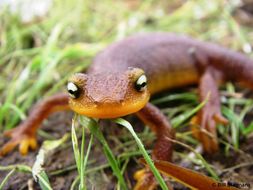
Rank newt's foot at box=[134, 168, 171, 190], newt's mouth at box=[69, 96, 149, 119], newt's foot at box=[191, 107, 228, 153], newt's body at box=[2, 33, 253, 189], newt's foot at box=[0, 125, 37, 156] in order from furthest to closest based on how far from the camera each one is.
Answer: newt's foot at box=[0, 125, 37, 156] < newt's foot at box=[191, 107, 228, 153] < newt's foot at box=[134, 168, 171, 190] < newt's body at box=[2, 33, 253, 189] < newt's mouth at box=[69, 96, 149, 119]

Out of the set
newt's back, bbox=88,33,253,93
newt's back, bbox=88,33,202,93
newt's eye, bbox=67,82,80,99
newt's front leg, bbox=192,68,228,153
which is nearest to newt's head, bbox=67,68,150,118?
newt's eye, bbox=67,82,80,99

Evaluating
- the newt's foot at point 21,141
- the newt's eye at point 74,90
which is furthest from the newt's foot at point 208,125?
the newt's foot at point 21,141

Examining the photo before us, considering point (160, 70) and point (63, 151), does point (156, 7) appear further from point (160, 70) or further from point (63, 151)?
point (63, 151)

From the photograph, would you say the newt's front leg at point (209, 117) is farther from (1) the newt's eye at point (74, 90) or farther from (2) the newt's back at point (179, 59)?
(1) the newt's eye at point (74, 90)

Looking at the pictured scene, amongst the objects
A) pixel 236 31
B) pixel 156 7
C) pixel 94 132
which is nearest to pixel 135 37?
pixel 236 31

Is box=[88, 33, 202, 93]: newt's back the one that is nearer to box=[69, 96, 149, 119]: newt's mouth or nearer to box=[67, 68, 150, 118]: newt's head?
box=[67, 68, 150, 118]: newt's head

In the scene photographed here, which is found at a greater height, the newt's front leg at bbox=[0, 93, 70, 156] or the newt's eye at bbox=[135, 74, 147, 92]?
the newt's eye at bbox=[135, 74, 147, 92]
